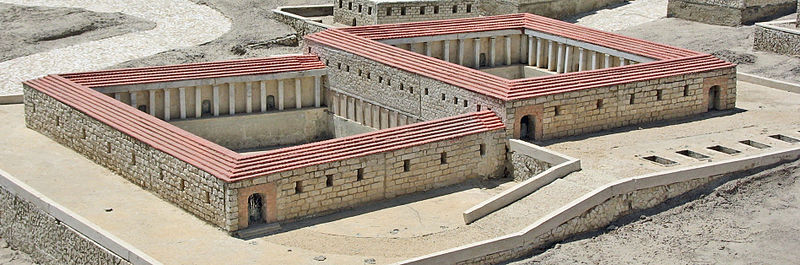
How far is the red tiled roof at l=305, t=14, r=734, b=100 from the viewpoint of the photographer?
46.3 m

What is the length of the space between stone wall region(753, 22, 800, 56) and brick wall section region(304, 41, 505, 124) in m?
14.9

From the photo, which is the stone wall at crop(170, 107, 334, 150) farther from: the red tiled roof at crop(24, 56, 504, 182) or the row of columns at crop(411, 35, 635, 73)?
the red tiled roof at crop(24, 56, 504, 182)

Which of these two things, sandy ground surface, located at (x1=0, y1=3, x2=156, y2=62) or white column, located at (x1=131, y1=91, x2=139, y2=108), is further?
sandy ground surface, located at (x1=0, y1=3, x2=156, y2=62)

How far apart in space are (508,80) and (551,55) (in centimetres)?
1020

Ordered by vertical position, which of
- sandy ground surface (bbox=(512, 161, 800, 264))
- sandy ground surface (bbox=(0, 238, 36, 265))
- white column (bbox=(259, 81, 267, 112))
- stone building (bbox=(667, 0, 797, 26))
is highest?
stone building (bbox=(667, 0, 797, 26))

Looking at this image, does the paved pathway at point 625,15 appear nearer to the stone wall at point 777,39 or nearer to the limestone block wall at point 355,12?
the stone wall at point 777,39

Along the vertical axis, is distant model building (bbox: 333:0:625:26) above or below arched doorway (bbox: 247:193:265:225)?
above

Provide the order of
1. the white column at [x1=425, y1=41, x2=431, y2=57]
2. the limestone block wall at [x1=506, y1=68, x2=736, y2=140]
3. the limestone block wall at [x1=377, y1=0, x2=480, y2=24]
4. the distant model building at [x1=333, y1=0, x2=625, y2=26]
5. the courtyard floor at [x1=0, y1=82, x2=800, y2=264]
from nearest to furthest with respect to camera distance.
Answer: the courtyard floor at [x1=0, y1=82, x2=800, y2=264] → the limestone block wall at [x1=506, y1=68, x2=736, y2=140] → the white column at [x1=425, y1=41, x2=431, y2=57] → the limestone block wall at [x1=377, y1=0, x2=480, y2=24] → the distant model building at [x1=333, y1=0, x2=625, y2=26]

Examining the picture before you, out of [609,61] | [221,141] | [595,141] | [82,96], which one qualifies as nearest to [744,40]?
[609,61]

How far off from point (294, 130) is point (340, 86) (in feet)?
7.46

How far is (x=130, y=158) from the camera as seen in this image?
43438 millimetres

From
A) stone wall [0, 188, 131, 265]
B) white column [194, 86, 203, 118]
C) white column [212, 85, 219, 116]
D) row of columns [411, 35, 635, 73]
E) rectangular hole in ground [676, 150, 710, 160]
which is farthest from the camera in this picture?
row of columns [411, 35, 635, 73]

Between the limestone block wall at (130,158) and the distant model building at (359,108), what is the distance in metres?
0.05

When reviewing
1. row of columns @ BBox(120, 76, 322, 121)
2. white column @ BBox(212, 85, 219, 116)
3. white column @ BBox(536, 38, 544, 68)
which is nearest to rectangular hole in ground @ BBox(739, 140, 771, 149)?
white column @ BBox(536, 38, 544, 68)
